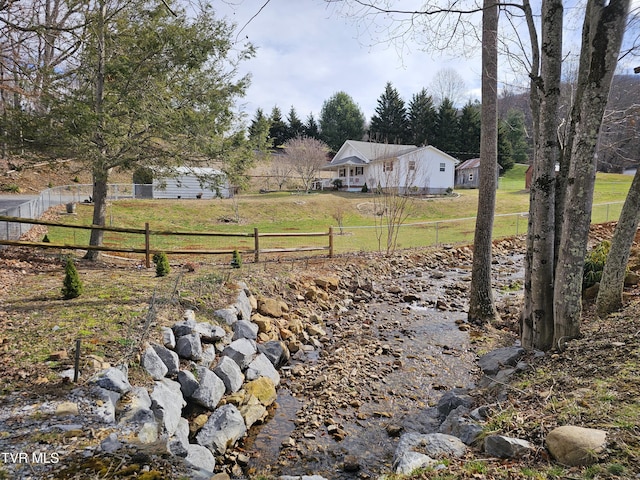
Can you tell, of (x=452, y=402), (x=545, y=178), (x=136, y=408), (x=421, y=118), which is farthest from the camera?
(x=421, y=118)

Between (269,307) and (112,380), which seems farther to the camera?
(269,307)

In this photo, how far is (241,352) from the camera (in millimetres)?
6199

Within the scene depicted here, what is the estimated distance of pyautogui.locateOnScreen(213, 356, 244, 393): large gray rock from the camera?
219 inches

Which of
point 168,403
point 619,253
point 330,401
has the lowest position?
point 330,401

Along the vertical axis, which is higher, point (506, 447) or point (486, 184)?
point (486, 184)

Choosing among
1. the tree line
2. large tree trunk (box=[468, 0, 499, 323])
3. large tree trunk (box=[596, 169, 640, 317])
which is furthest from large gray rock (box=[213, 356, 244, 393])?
the tree line

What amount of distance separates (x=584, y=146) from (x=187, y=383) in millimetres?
5437

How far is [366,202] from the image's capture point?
31.7 m

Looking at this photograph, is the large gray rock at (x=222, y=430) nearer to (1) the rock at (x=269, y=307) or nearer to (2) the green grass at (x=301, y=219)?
(1) the rock at (x=269, y=307)

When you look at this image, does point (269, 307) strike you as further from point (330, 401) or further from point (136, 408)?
point (136, 408)

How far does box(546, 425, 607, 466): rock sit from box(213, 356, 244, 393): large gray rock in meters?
3.98

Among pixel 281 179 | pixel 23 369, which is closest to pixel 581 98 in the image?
pixel 23 369

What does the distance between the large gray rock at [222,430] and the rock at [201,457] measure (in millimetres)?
199

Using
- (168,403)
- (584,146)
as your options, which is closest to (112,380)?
(168,403)
